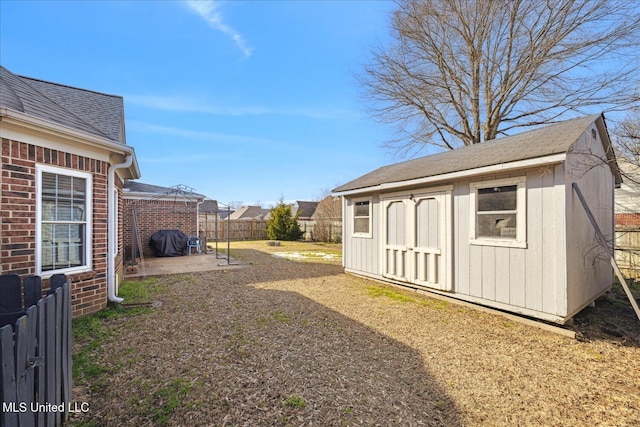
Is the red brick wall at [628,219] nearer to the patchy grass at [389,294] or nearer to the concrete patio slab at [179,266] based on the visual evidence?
the patchy grass at [389,294]

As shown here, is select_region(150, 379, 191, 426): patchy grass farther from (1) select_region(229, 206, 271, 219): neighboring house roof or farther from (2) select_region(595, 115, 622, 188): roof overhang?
(1) select_region(229, 206, 271, 219): neighboring house roof

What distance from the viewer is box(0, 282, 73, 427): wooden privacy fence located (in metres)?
1.45

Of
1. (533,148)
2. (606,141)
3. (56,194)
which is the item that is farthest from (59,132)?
(606,141)

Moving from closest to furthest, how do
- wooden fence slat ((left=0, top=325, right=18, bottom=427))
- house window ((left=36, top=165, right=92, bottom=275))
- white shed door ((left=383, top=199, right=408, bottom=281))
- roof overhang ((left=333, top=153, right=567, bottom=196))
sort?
wooden fence slat ((left=0, top=325, right=18, bottom=427)) < house window ((left=36, top=165, right=92, bottom=275)) < roof overhang ((left=333, top=153, right=567, bottom=196)) < white shed door ((left=383, top=199, right=408, bottom=281))

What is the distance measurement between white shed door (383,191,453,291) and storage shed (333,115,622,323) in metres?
0.02

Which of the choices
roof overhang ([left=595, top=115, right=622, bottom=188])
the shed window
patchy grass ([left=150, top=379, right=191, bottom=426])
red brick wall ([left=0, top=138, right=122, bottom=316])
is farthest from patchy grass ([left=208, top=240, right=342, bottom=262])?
patchy grass ([left=150, top=379, right=191, bottom=426])

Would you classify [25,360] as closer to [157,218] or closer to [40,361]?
[40,361]

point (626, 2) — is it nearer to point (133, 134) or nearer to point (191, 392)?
point (191, 392)

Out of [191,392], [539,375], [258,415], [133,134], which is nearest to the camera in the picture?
[258,415]

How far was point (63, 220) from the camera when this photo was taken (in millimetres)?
4512

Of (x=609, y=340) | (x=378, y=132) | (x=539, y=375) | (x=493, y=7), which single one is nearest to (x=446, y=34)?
(x=493, y=7)

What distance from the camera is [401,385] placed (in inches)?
121

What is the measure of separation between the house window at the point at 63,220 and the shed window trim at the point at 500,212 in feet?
22.8

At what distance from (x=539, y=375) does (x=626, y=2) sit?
42.1 feet
